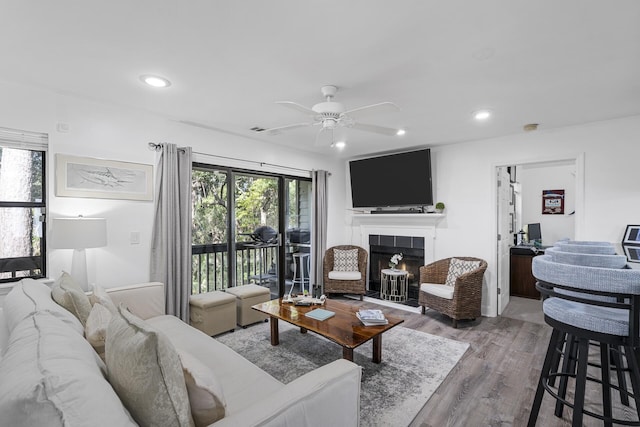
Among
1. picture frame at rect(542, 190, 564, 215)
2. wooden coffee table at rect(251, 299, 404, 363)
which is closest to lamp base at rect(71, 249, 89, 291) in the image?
wooden coffee table at rect(251, 299, 404, 363)

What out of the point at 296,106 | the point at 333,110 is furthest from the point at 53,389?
the point at 333,110

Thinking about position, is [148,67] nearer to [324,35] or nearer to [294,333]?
[324,35]

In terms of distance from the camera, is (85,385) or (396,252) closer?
(85,385)

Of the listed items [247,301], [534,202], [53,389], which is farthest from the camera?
[534,202]

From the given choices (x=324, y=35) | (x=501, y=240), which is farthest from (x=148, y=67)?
(x=501, y=240)

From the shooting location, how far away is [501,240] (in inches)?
168

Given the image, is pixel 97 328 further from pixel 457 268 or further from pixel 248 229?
pixel 457 268

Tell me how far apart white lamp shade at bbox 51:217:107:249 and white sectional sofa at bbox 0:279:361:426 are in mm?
516

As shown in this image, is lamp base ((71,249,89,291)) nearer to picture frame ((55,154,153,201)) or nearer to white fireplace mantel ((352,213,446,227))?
picture frame ((55,154,153,201))

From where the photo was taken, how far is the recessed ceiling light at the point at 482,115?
314cm

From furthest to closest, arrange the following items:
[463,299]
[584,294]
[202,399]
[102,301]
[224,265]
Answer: [224,265] < [463,299] < [102,301] < [584,294] < [202,399]

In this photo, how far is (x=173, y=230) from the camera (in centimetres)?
338

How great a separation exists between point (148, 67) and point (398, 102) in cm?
211

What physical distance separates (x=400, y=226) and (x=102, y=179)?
4.13 metres
